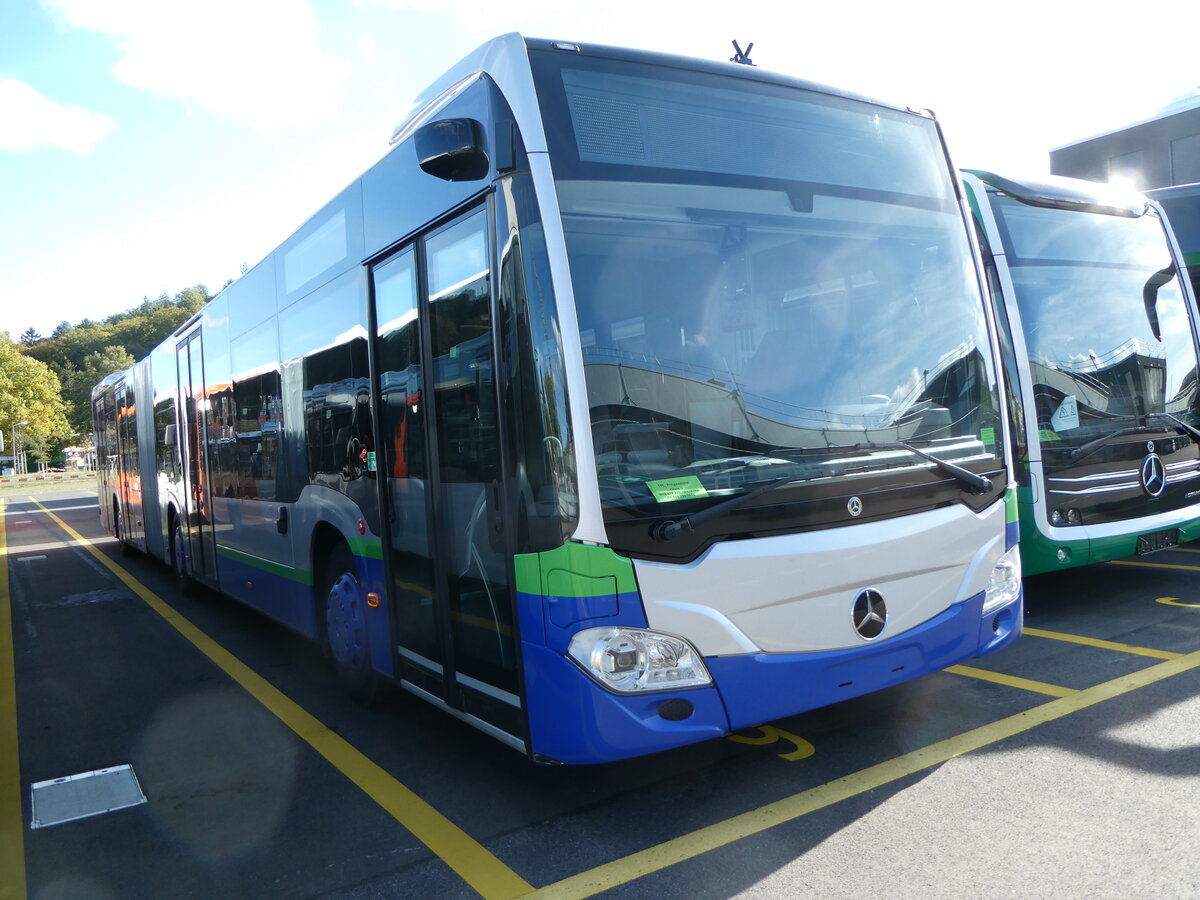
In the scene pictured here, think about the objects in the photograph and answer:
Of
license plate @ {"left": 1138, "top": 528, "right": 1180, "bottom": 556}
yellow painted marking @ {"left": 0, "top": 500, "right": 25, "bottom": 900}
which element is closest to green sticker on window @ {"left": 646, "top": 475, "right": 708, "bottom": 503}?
yellow painted marking @ {"left": 0, "top": 500, "right": 25, "bottom": 900}

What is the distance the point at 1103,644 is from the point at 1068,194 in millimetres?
3272

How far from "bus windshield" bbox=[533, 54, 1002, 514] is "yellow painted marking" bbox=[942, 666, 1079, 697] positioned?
1419mm

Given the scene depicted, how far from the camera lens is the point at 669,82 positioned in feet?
12.6

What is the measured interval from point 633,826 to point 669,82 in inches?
115

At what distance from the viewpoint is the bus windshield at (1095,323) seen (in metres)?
6.41

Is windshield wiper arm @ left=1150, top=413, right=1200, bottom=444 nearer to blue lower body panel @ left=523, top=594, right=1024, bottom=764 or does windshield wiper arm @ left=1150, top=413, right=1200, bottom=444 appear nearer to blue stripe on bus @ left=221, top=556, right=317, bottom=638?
blue lower body panel @ left=523, top=594, right=1024, bottom=764

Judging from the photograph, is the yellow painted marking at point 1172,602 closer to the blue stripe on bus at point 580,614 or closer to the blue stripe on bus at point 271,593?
the blue stripe on bus at point 580,614

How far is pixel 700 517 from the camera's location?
11.0 ft

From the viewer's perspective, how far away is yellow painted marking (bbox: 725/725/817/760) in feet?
13.9

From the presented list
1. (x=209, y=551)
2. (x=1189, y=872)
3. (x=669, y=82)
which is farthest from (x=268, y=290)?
(x=1189, y=872)

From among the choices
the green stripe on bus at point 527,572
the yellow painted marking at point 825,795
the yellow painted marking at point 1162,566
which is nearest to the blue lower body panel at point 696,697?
the green stripe on bus at point 527,572

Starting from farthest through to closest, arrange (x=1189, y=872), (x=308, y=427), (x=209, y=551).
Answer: (x=209, y=551), (x=308, y=427), (x=1189, y=872)

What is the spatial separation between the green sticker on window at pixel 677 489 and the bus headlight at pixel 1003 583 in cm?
158

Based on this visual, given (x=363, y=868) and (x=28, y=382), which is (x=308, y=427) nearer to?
(x=363, y=868)
